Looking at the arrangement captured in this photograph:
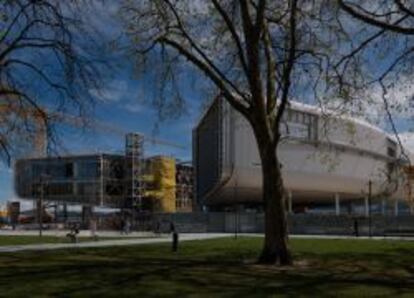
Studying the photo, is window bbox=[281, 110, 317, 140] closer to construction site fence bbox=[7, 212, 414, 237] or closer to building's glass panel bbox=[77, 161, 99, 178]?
construction site fence bbox=[7, 212, 414, 237]

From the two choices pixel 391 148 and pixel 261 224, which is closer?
pixel 261 224

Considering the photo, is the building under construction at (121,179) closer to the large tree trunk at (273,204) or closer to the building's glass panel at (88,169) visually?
the building's glass panel at (88,169)

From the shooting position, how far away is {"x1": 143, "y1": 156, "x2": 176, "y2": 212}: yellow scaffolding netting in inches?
4309

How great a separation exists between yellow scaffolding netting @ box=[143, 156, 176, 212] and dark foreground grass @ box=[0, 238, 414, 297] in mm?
74195

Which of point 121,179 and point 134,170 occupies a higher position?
point 134,170

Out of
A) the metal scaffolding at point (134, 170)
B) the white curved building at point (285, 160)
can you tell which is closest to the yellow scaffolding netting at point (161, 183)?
the metal scaffolding at point (134, 170)

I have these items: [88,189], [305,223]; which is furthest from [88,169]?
[305,223]

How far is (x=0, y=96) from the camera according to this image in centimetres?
2875

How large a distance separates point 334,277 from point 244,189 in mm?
87260

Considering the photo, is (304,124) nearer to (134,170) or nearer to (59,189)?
(134,170)

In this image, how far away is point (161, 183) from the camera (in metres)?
110

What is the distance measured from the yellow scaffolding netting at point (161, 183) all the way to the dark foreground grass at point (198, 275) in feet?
243

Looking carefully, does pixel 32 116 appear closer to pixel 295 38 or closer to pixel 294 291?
pixel 295 38

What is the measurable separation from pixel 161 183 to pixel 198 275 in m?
86.3
